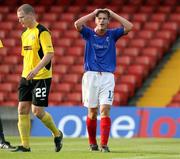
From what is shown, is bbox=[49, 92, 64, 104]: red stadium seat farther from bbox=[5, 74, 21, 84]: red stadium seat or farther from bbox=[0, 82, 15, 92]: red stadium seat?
bbox=[5, 74, 21, 84]: red stadium seat

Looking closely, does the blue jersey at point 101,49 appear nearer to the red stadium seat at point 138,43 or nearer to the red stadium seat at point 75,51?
the red stadium seat at point 138,43

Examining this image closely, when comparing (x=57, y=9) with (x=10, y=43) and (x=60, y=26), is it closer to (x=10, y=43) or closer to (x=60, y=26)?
(x=60, y=26)

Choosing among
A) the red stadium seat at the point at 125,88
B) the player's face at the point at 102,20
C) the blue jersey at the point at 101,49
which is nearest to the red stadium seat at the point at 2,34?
the red stadium seat at the point at 125,88

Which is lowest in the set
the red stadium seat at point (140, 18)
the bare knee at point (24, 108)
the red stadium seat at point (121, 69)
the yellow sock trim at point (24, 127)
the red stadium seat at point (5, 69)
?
the red stadium seat at point (5, 69)

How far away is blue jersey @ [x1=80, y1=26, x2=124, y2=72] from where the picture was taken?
34.9 feet

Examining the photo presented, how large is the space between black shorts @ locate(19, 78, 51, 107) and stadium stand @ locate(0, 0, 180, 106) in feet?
28.1

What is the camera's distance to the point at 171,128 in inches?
637

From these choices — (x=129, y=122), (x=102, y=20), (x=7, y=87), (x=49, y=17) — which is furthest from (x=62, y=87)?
(x=102, y=20)

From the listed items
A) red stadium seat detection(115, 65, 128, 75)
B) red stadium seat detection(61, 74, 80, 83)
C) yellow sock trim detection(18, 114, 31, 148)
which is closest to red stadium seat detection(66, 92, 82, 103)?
red stadium seat detection(61, 74, 80, 83)

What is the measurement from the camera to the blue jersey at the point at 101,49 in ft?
34.9

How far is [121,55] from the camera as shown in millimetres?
20719

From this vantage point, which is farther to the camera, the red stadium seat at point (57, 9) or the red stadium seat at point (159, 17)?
the red stadium seat at point (57, 9)

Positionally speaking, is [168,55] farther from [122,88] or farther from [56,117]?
[56,117]

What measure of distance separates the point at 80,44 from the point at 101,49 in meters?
11.0
